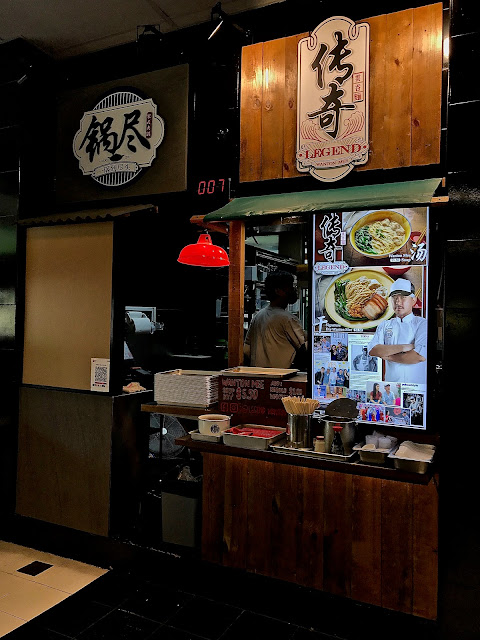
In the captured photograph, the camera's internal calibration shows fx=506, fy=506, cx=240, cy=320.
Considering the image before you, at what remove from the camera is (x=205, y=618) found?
414 centimetres

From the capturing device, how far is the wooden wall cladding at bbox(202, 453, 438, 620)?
3.74m

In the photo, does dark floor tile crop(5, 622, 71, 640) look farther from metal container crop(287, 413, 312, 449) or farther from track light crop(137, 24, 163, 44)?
track light crop(137, 24, 163, 44)

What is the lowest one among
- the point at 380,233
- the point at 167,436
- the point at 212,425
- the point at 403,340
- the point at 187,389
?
the point at 167,436

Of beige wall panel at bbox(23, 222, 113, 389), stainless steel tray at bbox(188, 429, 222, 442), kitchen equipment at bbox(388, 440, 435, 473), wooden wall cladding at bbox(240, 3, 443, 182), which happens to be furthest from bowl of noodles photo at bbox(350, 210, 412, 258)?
beige wall panel at bbox(23, 222, 113, 389)

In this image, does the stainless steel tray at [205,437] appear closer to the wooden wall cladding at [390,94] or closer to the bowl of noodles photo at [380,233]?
the bowl of noodles photo at [380,233]

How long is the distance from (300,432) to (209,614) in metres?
1.72

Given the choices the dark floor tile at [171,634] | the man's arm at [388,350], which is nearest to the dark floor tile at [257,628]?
the dark floor tile at [171,634]

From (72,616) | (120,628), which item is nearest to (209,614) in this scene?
(120,628)

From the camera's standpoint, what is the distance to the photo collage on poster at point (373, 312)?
4094 mm

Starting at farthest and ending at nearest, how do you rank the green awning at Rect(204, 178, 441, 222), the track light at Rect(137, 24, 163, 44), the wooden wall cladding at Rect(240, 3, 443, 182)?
the track light at Rect(137, 24, 163, 44), the wooden wall cladding at Rect(240, 3, 443, 182), the green awning at Rect(204, 178, 441, 222)

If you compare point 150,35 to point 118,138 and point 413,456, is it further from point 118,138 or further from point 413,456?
point 413,456

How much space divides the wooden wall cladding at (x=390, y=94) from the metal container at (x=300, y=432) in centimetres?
213

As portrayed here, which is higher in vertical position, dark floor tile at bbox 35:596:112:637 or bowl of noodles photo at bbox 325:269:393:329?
bowl of noodles photo at bbox 325:269:393:329

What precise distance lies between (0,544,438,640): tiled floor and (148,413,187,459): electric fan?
2657mm
